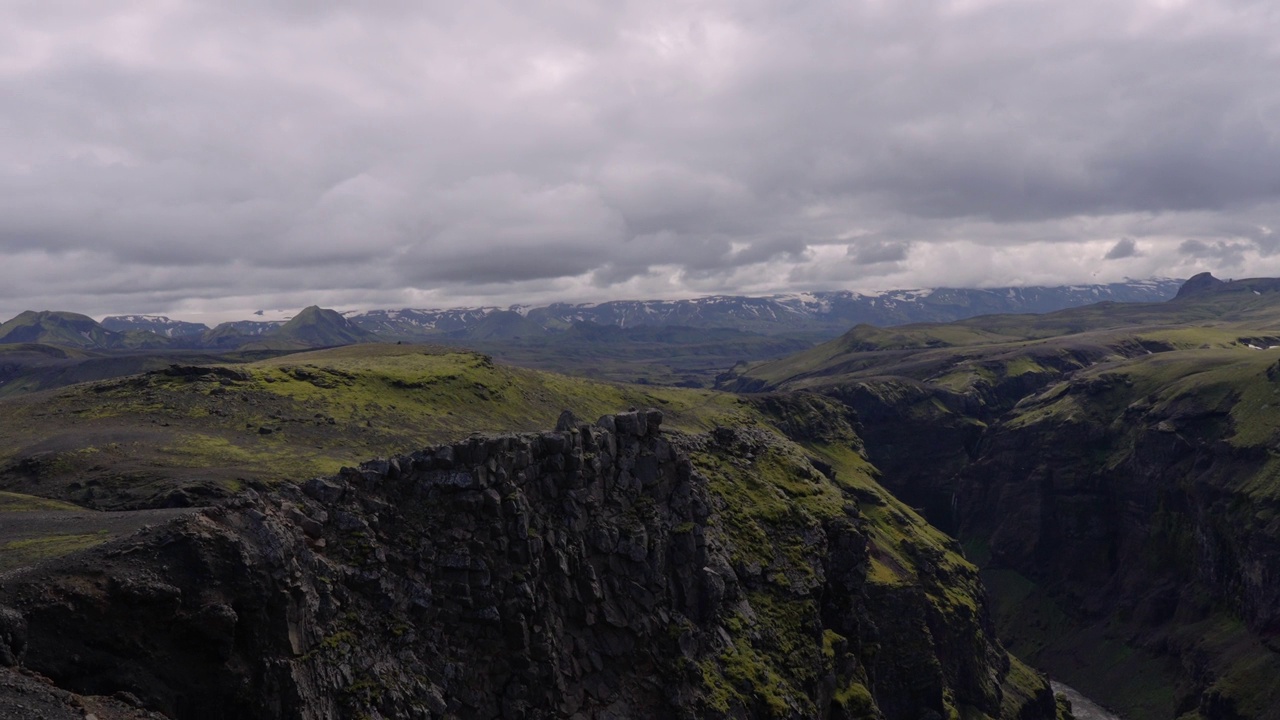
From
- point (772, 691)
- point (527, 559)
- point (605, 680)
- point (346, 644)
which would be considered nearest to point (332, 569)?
point (346, 644)

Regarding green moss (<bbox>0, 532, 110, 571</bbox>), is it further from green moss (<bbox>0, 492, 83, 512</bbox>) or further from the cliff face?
green moss (<bbox>0, 492, 83, 512</bbox>)

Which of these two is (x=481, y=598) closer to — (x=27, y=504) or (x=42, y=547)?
(x=42, y=547)

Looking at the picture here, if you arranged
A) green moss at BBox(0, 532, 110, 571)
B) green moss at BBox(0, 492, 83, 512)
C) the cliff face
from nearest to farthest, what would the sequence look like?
the cliff face < green moss at BBox(0, 532, 110, 571) < green moss at BBox(0, 492, 83, 512)

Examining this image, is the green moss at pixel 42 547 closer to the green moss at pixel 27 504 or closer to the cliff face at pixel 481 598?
the cliff face at pixel 481 598

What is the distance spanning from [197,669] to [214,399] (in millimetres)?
150242

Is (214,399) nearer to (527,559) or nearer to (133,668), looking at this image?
(527,559)

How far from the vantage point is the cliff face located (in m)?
45.0

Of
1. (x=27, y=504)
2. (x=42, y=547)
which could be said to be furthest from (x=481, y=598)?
(x=27, y=504)

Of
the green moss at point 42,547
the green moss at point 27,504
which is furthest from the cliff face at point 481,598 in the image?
the green moss at point 27,504

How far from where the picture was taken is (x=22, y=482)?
126 meters

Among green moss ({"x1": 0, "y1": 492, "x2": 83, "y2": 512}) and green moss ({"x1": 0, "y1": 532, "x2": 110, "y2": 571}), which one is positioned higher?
green moss ({"x1": 0, "y1": 532, "x2": 110, "y2": 571})

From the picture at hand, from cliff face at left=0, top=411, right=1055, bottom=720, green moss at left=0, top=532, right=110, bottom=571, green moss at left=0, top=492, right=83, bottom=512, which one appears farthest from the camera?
green moss at left=0, top=492, right=83, bottom=512

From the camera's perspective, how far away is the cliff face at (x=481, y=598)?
4503cm

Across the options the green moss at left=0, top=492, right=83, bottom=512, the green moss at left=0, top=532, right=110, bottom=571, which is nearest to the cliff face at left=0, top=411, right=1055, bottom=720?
the green moss at left=0, top=532, right=110, bottom=571
